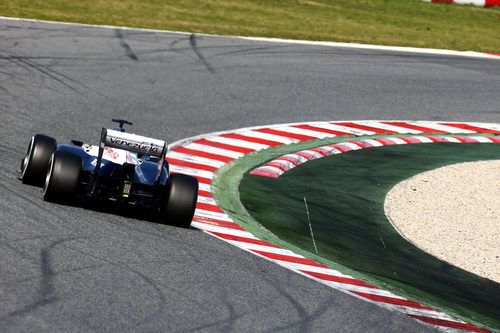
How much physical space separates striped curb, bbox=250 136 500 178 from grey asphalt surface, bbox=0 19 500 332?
54.0 inches

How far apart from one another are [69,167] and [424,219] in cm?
494

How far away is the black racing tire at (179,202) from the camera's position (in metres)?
8.47

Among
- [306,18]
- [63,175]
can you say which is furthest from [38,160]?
[306,18]

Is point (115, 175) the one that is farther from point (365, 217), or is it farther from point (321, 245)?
point (365, 217)

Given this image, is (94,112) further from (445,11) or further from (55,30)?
(445,11)

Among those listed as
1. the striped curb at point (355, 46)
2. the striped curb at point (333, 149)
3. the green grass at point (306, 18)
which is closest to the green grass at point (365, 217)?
the striped curb at point (333, 149)

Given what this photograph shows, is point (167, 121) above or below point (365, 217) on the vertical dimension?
above

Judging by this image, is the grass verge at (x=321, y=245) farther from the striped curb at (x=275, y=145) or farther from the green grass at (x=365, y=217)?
the striped curb at (x=275, y=145)

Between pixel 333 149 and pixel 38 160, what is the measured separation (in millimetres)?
6243

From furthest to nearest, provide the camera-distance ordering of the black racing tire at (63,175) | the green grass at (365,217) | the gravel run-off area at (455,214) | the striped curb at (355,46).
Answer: the striped curb at (355,46), the gravel run-off area at (455,214), the green grass at (365,217), the black racing tire at (63,175)

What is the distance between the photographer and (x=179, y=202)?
8477 mm

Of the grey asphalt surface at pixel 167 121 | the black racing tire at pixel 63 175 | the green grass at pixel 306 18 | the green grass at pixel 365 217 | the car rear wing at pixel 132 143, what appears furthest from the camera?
the green grass at pixel 306 18

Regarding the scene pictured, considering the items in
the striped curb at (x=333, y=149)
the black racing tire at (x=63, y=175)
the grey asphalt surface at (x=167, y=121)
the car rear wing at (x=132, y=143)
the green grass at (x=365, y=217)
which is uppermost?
the car rear wing at (x=132, y=143)

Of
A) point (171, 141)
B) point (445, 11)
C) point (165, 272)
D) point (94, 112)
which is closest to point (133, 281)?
point (165, 272)
